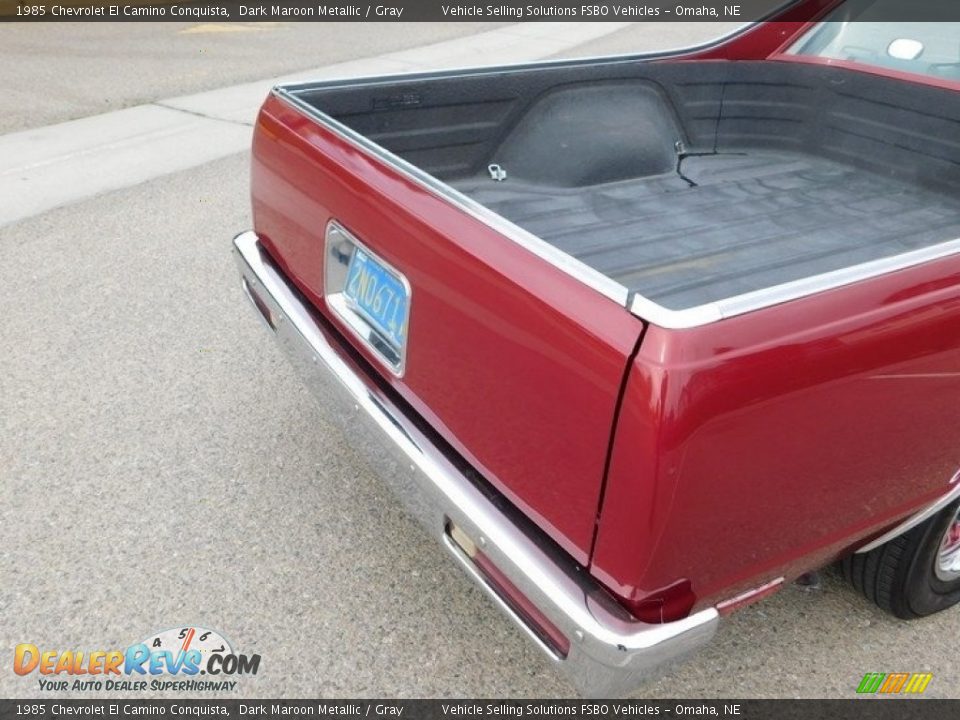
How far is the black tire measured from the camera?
88.9 inches

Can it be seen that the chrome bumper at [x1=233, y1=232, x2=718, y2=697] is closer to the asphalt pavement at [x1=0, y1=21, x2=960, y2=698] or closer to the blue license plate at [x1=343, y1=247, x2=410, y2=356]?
the blue license plate at [x1=343, y1=247, x2=410, y2=356]

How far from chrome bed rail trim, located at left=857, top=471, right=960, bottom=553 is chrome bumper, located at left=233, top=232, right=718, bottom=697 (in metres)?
0.64

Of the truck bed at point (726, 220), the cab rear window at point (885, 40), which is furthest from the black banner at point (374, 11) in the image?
the truck bed at point (726, 220)

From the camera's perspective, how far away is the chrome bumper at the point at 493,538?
5.39 feet

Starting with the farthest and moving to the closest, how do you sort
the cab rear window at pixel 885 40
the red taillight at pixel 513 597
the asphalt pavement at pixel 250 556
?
1. the cab rear window at pixel 885 40
2. the asphalt pavement at pixel 250 556
3. the red taillight at pixel 513 597

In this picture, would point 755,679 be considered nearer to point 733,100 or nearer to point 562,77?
point 562,77

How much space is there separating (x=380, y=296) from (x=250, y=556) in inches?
39.9

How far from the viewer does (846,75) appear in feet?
11.8

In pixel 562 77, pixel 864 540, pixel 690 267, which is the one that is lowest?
pixel 864 540

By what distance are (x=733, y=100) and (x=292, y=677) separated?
9.52 feet

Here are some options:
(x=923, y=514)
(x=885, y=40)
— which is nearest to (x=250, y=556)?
(x=923, y=514)

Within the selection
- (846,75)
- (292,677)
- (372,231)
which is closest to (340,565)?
(292,677)

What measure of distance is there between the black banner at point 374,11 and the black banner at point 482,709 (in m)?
10.4

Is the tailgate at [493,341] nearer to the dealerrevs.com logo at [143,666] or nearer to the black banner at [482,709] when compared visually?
the black banner at [482,709]
